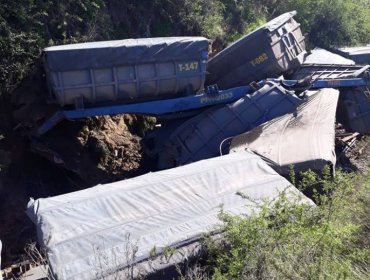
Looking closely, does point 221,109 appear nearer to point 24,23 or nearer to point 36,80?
point 36,80

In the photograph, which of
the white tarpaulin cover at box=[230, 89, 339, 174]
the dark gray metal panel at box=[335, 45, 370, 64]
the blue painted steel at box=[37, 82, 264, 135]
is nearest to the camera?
the white tarpaulin cover at box=[230, 89, 339, 174]

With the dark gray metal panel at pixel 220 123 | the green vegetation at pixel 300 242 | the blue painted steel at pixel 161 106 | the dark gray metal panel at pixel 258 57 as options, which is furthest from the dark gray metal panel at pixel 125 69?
the green vegetation at pixel 300 242

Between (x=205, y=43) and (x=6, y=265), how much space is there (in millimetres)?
4786

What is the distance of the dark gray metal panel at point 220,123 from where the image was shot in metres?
8.63

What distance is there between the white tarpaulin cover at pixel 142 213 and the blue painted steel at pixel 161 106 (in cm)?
213

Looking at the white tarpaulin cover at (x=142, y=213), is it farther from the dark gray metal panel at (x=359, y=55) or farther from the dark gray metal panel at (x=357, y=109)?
the dark gray metal panel at (x=359, y=55)

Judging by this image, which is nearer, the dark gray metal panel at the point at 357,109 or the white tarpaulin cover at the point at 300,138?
the white tarpaulin cover at the point at 300,138

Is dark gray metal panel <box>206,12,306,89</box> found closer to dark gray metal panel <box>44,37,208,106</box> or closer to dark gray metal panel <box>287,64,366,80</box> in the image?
dark gray metal panel <box>287,64,366,80</box>

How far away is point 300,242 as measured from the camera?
174 inches

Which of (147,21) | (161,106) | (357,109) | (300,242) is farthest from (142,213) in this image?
(147,21)

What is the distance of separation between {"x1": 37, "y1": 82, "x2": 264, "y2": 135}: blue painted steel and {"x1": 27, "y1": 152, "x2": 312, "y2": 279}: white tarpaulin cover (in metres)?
2.13

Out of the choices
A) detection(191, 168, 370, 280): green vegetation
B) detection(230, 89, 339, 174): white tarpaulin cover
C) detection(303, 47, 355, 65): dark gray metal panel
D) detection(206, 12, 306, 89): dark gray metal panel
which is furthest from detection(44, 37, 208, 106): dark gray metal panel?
detection(191, 168, 370, 280): green vegetation

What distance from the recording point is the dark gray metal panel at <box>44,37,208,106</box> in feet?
25.6

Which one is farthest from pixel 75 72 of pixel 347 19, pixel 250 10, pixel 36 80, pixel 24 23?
pixel 347 19
